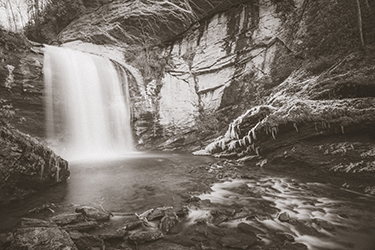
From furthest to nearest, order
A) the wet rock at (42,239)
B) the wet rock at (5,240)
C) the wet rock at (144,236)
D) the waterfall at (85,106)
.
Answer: the waterfall at (85,106), the wet rock at (144,236), the wet rock at (5,240), the wet rock at (42,239)

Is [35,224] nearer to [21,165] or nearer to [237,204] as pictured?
[21,165]

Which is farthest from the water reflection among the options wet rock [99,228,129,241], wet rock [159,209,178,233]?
wet rock [99,228,129,241]

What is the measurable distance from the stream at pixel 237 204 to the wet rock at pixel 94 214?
141 mm

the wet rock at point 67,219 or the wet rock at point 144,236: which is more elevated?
the wet rock at point 67,219

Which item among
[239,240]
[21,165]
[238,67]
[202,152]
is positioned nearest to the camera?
[239,240]

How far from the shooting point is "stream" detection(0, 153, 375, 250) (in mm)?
2814

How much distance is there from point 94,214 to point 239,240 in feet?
7.98

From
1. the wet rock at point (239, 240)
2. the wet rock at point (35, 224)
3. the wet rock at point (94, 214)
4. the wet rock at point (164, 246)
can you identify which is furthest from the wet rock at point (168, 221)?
the wet rock at point (35, 224)

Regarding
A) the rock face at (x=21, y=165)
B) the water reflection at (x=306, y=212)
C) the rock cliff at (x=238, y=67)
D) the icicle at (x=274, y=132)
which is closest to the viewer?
the water reflection at (x=306, y=212)

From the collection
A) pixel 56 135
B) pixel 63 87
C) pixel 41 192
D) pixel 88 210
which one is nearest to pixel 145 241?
pixel 88 210

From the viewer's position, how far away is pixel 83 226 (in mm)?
2895

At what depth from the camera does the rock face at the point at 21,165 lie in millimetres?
3873

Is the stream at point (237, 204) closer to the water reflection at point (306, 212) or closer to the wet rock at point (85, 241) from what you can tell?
the water reflection at point (306, 212)

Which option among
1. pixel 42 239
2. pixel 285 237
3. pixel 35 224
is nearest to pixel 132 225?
pixel 42 239
